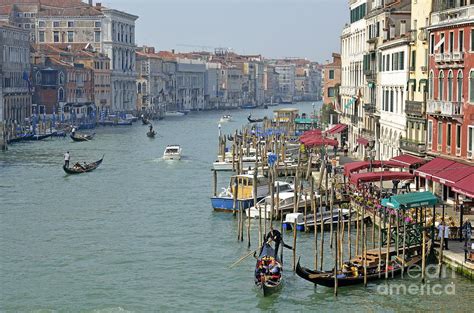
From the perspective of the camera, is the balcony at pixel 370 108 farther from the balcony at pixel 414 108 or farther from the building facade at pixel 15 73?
the building facade at pixel 15 73

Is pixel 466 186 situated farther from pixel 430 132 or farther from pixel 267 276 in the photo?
pixel 430 132

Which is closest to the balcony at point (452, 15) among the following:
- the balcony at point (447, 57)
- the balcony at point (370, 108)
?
the balcony at point (447, 57)

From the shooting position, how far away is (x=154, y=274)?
1320cm

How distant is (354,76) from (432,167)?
12.2 m

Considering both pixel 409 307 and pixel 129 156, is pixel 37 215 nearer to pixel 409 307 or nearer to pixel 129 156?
pixel 409 307

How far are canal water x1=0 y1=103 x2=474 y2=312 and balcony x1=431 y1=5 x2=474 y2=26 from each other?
12.7 ft

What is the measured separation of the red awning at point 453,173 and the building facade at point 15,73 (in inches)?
1155

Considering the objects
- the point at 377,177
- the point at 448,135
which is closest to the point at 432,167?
the point at 448,135

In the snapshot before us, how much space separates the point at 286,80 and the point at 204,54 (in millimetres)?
28587

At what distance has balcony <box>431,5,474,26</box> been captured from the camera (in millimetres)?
14797

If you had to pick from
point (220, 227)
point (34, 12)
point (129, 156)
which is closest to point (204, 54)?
point (34, 12)

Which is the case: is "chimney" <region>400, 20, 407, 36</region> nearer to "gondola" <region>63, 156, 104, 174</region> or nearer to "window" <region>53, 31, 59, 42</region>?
"gondola" <region>63, 156, 104, 174</region>

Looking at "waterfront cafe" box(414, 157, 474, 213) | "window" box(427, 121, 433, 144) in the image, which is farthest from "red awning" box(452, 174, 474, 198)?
"window" box(427, 121, 433, 144)

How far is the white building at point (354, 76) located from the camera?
25.5m
